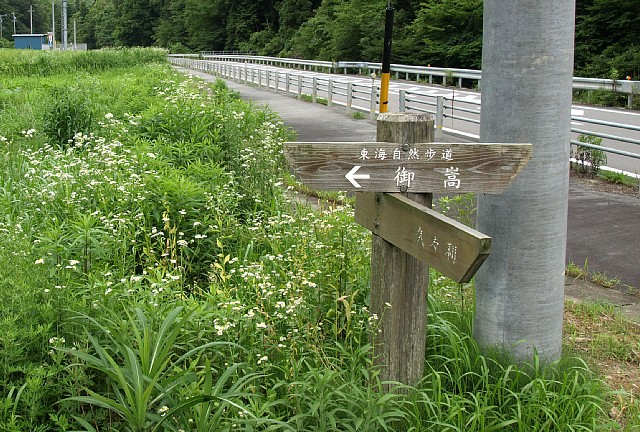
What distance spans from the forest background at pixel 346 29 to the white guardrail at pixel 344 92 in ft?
8.98

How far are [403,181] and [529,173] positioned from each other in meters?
0.78

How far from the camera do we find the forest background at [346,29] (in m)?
29.2

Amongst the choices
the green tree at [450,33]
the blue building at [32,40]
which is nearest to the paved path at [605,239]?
the green tree at [450,33]

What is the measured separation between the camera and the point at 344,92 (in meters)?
26.9

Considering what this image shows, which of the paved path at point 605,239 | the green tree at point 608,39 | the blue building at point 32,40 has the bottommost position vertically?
the paved path at point 605,239

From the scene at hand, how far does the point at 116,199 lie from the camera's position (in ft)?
20.7

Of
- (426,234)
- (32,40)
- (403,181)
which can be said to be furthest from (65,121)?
(32,40)

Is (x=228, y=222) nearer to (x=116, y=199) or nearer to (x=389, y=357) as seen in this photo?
(x=116, y=199)

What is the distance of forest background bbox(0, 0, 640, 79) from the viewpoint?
29250mm

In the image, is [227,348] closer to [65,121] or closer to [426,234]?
[426,234]

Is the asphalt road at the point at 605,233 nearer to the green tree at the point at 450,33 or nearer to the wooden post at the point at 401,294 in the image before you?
the wooden post at the point at 401,294

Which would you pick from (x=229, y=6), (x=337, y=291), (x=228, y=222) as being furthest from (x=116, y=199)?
(x=229, y=6)

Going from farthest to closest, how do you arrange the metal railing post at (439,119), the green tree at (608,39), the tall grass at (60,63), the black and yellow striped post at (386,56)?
the tall grass at (60,63) → the green tree at (608,39) → the metal railing post at (439,119) → the black and yellow striped post at (386,56)

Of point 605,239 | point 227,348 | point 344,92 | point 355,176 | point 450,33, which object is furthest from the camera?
point 450,33
